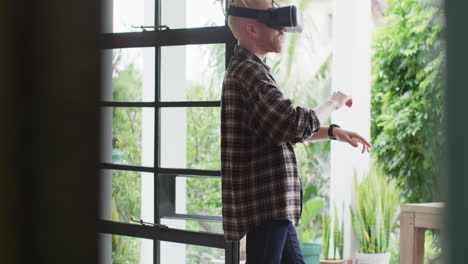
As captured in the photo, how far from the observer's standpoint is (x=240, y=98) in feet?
5.38

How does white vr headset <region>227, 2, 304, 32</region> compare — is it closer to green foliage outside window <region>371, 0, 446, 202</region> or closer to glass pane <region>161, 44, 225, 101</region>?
glass pane <region>161, 44, 225, 101</region>

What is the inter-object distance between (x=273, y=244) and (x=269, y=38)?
2.27ft

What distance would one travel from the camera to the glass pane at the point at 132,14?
8.87ft

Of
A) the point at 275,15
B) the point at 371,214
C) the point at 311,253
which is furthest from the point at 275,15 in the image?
the point at 371,214

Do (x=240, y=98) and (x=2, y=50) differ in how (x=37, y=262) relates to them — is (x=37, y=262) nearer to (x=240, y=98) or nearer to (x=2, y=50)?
(x=2, y=50)

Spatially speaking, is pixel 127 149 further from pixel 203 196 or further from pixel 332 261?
pixel 332 261

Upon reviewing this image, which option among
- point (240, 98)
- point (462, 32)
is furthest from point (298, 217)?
point (462, 32)

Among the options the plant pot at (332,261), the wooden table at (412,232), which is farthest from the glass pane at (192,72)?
the plant pot at (332,261)

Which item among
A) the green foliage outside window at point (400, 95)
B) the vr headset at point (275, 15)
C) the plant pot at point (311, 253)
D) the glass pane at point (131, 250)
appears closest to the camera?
the vr headset at point (275, 15)

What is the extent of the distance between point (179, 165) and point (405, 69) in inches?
120

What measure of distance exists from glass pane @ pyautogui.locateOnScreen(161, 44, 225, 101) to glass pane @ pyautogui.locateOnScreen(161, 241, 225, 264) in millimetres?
778

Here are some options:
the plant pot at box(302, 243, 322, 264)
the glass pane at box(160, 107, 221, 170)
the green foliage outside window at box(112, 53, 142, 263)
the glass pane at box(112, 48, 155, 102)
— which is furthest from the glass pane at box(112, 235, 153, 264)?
the plant pot at box(302, 243, 322, 264)

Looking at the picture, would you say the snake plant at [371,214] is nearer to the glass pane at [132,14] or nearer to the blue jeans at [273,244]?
the glass pane at [132,14]

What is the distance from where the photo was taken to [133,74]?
2.77 meters
